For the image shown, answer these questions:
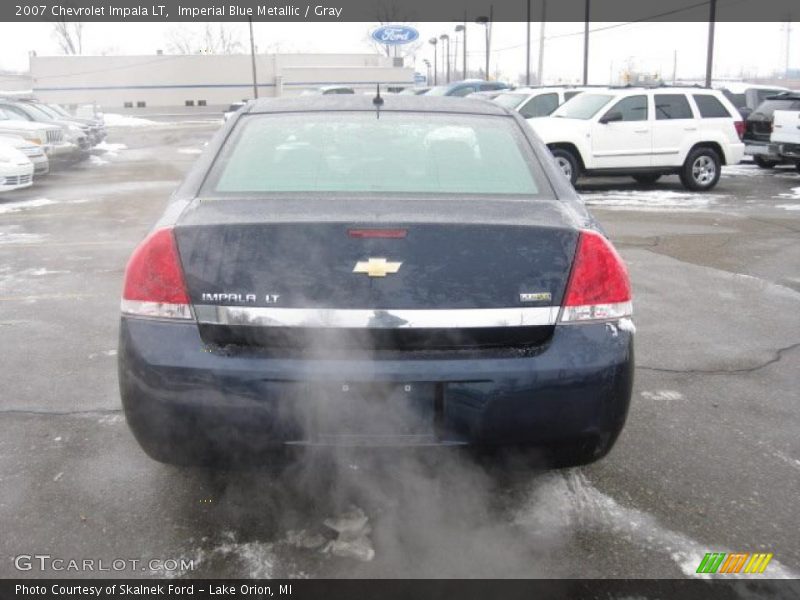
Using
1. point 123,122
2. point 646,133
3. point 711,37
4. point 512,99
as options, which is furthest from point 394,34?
point 646,133

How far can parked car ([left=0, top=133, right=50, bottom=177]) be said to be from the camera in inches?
548

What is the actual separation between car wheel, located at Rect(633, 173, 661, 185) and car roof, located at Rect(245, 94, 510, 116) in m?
11.2

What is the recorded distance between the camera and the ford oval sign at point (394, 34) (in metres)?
43.5

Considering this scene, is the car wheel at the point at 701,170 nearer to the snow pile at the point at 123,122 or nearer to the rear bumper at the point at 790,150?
A: the rear bumper at the point at 790,150

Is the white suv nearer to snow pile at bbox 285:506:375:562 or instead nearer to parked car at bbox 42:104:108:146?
snow pile at bbox 285:506:375:562

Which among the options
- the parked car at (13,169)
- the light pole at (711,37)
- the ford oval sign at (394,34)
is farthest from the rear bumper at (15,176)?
the ford oval sign at (394,34)

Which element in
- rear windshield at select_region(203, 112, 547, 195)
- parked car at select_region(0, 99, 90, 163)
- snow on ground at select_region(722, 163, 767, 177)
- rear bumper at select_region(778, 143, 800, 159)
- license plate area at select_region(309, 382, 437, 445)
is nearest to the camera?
license plate area at select_region(309, 382, 437, 445)

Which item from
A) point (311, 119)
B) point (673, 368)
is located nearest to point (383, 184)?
point (311, 119)

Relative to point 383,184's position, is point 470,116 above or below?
above

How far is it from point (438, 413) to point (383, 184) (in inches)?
38.7

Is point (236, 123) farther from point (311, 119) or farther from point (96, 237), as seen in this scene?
point (96, 237)

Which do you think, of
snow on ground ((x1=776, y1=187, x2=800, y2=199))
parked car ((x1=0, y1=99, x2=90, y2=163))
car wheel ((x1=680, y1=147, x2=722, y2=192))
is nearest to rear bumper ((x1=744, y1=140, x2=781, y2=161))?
snow on ground ((x1=776, y1=187, x2=800, y2=199))

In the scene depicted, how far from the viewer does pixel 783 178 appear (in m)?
16.2

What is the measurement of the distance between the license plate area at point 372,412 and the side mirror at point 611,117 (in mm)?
11433
